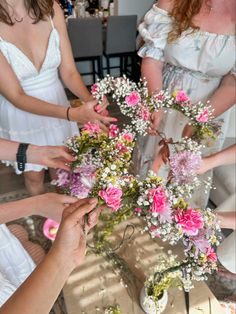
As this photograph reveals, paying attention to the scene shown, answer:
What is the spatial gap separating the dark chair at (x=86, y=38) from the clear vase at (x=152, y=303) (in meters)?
3.17

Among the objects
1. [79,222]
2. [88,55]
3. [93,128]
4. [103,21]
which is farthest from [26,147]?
[103,21]

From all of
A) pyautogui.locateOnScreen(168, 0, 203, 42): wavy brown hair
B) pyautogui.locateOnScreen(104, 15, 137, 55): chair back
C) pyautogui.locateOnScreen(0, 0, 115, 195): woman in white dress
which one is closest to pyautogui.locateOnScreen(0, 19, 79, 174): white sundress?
pyautogui.locateOnScreen(0, 0, 115, 195): woman in white dress

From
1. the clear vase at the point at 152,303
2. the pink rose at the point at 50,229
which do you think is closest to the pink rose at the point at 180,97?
the clear vase at the point at 152,303

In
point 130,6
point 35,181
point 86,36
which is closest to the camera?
point 35,181

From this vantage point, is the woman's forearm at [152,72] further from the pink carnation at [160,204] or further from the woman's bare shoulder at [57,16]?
the pink carnation at [160,204]

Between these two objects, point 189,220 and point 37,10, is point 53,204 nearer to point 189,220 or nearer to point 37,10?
point 189,220

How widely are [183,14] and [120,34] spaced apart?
2.58 metres

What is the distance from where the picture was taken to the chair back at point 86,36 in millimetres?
3527

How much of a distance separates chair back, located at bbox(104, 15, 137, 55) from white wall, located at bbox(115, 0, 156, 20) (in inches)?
16.3

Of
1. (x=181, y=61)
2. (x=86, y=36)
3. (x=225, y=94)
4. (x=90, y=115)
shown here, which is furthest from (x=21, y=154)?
(x=86, y=36)

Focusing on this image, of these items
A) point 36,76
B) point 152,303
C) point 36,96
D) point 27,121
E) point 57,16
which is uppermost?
point 57,16

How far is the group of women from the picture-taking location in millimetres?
1250

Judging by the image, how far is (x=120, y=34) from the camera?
149 inches

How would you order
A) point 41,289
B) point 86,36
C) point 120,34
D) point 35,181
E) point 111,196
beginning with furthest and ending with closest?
point 120,34, point 86,36, point 35,181, point 111,196, point 41,289
